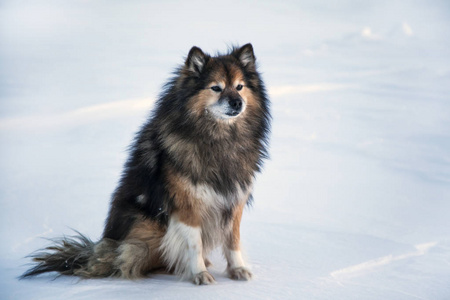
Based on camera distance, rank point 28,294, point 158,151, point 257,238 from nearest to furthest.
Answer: point 28,294, point 158,151, point 257,238

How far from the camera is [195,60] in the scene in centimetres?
421

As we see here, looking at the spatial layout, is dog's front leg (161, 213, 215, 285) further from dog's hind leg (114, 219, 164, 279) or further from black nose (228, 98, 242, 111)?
black nose (228, 98, 242, 111)

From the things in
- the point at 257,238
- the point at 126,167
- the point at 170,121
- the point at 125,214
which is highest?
the point at 170,121

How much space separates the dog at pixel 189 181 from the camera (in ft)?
13.5

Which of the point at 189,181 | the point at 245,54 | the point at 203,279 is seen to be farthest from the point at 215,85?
the point at 203,279

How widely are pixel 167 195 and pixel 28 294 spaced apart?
46.0 inches

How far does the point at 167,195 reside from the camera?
4109mm

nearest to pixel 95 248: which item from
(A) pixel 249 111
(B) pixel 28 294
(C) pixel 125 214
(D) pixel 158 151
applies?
(C) pixel 125 214

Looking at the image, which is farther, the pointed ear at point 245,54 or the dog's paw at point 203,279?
the pointed ear at point 245,54

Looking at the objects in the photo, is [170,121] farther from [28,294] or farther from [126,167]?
[28,294]

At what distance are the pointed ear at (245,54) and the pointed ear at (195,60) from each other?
12.3 inches

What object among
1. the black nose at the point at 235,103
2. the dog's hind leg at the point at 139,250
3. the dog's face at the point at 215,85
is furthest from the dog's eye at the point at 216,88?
the dog's hind leg at the point at 139,250

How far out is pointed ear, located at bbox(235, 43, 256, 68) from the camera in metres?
4.36

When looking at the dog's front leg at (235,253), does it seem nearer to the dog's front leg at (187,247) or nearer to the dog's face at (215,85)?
the dog's front leg at (187,247)
